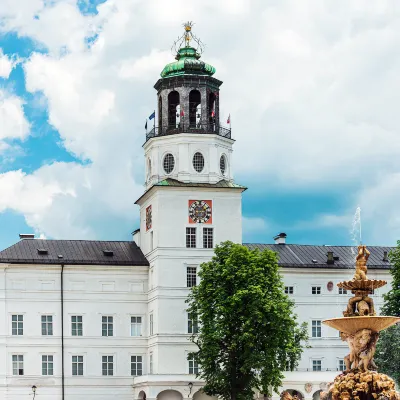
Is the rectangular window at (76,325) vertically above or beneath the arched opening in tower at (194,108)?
beneath

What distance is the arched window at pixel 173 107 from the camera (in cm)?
8044

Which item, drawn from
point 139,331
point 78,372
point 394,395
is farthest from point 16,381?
point 394,395

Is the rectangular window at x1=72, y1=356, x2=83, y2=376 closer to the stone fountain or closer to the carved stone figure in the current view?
the stone fountain

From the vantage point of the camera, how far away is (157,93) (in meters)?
81.9

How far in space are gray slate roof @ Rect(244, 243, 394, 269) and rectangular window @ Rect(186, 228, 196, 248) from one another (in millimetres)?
8728

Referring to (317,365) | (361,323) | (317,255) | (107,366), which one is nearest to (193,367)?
(107,366)

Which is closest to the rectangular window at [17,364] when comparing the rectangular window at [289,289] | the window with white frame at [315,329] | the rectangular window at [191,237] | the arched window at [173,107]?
the rectangular window at [191,237]

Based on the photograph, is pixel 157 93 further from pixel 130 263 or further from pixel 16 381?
pixel 16 381

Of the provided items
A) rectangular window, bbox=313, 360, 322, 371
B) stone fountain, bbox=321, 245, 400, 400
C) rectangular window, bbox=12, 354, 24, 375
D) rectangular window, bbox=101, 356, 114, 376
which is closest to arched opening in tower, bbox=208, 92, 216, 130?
rectangular window, bbox=101, 356, 114, 376

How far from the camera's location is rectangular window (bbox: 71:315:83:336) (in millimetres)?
78625

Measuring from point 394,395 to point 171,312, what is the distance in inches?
1781

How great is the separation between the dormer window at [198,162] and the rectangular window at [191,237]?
4514mm

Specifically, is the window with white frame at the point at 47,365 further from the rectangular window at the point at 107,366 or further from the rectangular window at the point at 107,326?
the rectangular window at the point at 107,326

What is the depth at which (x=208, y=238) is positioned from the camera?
256 feet
